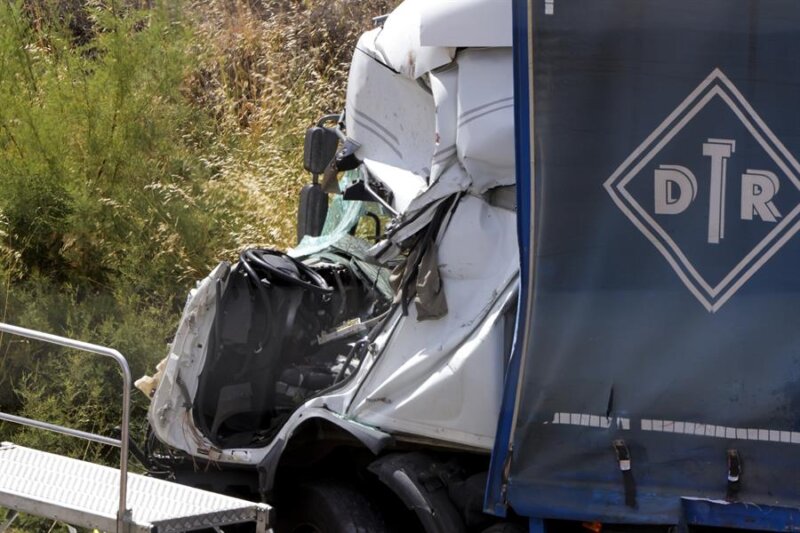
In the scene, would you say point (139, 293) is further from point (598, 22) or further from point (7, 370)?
point (598, 22)

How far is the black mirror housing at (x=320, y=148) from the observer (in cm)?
673

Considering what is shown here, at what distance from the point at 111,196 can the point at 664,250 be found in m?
6.81

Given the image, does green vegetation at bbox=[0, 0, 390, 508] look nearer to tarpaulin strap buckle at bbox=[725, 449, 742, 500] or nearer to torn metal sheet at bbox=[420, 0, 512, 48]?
torn metal sheet at bbox=[420, 0, 512, 48]

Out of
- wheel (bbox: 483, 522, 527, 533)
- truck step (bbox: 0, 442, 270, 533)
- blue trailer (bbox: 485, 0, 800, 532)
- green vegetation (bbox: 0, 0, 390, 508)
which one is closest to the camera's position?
blue trailer (bbox: 485, 0, 800, 532)

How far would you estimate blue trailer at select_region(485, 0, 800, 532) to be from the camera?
4.40 m

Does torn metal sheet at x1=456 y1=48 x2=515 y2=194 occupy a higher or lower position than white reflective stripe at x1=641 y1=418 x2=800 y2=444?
higher

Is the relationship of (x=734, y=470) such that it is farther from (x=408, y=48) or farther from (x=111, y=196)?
(x=111, y=196)

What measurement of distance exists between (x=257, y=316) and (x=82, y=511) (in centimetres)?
138

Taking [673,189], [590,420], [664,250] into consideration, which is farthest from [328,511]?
[673,189]

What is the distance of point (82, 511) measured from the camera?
5.12 m

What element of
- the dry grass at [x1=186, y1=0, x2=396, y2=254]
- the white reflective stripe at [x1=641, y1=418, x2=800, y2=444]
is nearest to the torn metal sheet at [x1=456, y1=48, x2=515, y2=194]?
the white reflective stripe at [x1=641, y1=418, x2=800, y2=444]

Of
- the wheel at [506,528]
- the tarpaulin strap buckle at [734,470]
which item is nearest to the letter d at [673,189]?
the tarpaulin strap buckle at [734,470]

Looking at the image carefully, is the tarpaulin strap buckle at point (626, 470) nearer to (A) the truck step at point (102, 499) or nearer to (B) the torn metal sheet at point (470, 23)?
(A) the truck step at point (102, 499)

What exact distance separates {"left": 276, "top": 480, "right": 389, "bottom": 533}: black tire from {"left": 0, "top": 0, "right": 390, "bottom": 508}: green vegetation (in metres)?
3.14
